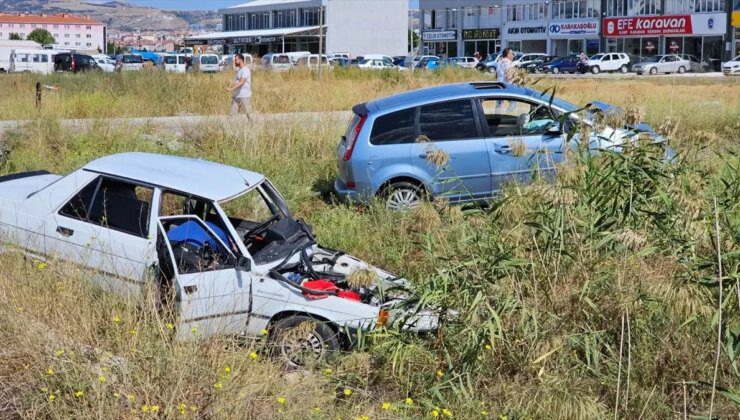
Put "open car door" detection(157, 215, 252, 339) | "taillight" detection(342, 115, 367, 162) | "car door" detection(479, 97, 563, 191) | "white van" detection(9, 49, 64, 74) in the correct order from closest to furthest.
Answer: "open car door" detection(157, 215, 252, 339)
"car door" detection(479, 97, 563, 191)
"taillight" detection(342, 115, 367, 162)
"white van" detection(9, 49, 64, 74)

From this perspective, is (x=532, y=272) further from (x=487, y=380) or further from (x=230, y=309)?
(x=230, y=309)

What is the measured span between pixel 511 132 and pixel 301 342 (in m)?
5.37

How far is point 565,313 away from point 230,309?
8.05ft

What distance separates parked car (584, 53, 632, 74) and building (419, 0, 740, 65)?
5921mm

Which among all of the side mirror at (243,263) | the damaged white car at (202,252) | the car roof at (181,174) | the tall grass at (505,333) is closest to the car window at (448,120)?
the damaged white car at (202,252)

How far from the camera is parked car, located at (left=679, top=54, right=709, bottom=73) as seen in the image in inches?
2566

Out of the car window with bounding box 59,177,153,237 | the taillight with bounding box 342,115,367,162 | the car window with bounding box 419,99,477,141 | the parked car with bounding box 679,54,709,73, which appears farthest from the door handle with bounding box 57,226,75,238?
the parked car with bounding box 679,54,709,73

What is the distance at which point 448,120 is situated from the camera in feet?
35.8

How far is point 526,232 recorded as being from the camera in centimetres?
625

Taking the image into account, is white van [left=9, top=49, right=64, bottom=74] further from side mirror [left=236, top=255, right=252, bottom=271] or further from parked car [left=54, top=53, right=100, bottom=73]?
side mirror [left=236, top=255, right=252, bottom=271]

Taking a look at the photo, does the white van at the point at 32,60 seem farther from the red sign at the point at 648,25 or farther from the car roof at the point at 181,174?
the car roof at the point at 181,174

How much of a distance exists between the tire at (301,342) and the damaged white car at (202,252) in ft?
0.03

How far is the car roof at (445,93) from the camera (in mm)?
10953

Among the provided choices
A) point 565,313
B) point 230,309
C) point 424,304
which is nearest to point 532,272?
point 565,313
